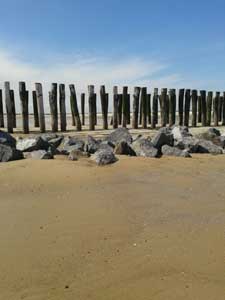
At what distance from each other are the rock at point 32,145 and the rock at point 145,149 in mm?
1660

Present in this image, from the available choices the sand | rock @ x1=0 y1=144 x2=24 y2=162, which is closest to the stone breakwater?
rock @ x1=0 y1=144 x2=24 y2=162

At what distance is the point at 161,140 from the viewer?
861 cm

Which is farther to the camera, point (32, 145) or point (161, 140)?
point (161, 140)

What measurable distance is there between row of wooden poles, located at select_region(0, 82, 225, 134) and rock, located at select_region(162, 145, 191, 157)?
6715 millimetres

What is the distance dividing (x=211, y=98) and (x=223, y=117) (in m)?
1.57

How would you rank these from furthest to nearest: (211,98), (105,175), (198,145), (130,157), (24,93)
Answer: (211,98), (24,93), (198,145), (130,157), (105,175)

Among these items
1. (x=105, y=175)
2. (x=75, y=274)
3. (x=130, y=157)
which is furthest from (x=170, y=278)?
(x=130, y=157)

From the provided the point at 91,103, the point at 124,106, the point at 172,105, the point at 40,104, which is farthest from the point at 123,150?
the point at 172,105

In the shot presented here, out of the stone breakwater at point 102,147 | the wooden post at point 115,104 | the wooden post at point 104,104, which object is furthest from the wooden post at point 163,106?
the stone breakwater at point 102,147

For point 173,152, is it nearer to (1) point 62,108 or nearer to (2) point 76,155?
(2) point 76,155

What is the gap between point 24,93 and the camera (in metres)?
14.1

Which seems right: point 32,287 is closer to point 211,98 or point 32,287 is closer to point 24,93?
point 24,93

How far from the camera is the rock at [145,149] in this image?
7852mm

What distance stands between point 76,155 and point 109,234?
3731 millimetres
